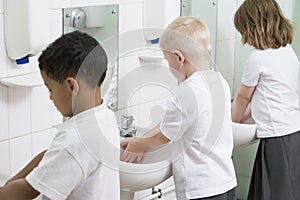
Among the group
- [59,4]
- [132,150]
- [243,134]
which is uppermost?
[59,4]

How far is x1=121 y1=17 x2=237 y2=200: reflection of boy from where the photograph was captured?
218 cm

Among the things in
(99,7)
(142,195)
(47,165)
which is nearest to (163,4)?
(99,7)

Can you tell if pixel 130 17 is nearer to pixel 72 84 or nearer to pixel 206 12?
pixel 206 12

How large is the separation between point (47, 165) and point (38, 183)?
52 mm

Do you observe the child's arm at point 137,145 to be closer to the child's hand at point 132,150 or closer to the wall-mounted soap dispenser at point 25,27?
the child's hand at point 132,150

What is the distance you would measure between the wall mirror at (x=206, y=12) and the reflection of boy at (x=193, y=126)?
2.71 feet

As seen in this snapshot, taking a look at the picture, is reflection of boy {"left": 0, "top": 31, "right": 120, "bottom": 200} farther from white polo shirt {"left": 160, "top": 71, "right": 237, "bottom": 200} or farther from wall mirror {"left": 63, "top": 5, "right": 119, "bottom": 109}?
wall mirror {"left": 63, "top": 5, "right": 119, "bottom": 109}

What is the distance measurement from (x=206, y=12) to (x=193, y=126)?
3.90 ft

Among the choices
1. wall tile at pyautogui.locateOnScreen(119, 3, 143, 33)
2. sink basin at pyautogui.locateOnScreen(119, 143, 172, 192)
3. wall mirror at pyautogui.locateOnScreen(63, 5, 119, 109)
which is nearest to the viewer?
sink basin at pyautogui.locateOnScreen(119, 143, 172, 192)

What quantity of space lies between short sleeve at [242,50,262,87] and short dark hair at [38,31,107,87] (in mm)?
1287

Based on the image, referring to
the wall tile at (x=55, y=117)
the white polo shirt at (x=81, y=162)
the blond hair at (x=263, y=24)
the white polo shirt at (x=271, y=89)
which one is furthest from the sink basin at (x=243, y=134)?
the white polo shirt at (x=81, y=162)

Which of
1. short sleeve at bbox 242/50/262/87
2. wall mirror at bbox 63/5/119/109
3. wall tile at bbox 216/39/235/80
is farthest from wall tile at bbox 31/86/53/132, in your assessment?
wall tile at bbox 216/39/235/80

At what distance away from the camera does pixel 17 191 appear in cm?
168

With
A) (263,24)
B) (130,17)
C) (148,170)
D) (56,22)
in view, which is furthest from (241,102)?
(56,22)
